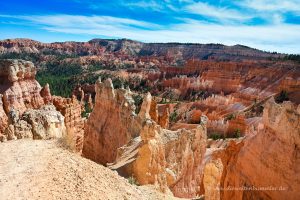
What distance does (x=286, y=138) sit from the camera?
17.9 meters

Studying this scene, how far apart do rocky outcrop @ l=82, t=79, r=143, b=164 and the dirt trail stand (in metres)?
11.1

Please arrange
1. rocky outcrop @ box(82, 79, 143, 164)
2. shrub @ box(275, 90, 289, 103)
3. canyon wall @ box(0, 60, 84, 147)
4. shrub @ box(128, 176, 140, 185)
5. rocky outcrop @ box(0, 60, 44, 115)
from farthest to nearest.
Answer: shrub @ box(275, 90, 289, 103) → rocky outcrop @ box(82, 79, 143, 164) → rocky outcrop @ box(0, 60, 44, 115) → canyon wall @ box(0, 60, 84, 147) → shrub @ box(128, 176, 140, 185)

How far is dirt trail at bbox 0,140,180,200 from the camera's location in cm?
808

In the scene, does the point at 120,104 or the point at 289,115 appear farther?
the point at 120,104

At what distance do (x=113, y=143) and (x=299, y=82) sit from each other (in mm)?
43931

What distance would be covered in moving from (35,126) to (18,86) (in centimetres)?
998

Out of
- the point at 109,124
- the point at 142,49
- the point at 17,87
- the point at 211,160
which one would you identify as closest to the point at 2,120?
the point at 17,87

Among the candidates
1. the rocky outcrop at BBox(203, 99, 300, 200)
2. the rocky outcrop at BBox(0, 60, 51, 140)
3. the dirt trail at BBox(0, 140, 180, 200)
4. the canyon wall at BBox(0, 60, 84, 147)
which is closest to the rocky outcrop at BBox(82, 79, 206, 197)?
the rocky outcrop at BBox(203, 99, 300, 200)

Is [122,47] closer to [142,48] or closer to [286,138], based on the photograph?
[142,48]

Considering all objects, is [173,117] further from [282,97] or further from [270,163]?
[270,163]

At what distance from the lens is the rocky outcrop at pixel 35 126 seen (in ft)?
45.0

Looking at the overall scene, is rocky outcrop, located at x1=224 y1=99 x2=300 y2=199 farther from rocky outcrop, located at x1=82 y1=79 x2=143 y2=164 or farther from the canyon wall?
the canyon wall

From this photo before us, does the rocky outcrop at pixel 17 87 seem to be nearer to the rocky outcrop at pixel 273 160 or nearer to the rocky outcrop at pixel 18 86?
the rocky outcrop at pixel 18 86

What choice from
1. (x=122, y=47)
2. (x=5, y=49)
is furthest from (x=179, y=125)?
(x=122, y=47)
